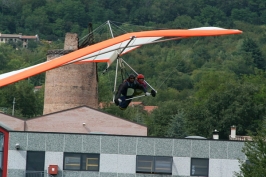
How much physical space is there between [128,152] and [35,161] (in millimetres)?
3644

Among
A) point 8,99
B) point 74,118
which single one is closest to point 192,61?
point 8,99

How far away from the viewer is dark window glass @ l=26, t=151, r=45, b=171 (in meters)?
47.2

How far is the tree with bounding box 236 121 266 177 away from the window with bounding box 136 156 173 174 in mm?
3028

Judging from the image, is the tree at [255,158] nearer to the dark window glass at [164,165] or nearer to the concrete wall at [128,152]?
the concrete wall at [128,152]

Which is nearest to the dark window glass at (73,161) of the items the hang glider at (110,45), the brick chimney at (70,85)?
the hang glider at (110,45)

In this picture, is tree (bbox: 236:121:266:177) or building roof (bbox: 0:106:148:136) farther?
building roof (bbox: 0:106:148:136)

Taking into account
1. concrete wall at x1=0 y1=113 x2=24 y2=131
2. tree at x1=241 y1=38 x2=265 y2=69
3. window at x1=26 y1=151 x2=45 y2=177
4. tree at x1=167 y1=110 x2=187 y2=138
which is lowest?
window at x1=26 y1=151 x2=45 y2=177

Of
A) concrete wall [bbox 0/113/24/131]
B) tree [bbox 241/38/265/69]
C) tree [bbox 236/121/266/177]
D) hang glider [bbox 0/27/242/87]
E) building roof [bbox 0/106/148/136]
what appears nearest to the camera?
hang glider [bbox 0/27/242/87]

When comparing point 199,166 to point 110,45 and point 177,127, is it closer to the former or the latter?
point 110,45

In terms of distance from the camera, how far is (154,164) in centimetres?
4703

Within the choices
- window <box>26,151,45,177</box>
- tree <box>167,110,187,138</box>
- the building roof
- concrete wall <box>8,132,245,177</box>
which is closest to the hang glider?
concrete wall <box>8,132,245,177</box>

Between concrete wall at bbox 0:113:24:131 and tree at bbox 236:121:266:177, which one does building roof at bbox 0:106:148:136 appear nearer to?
concrete wall at bbox 0:113:24:131

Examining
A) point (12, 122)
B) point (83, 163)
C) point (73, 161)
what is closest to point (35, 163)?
point (73, 161)

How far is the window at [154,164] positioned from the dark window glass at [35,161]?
12.2 ft
